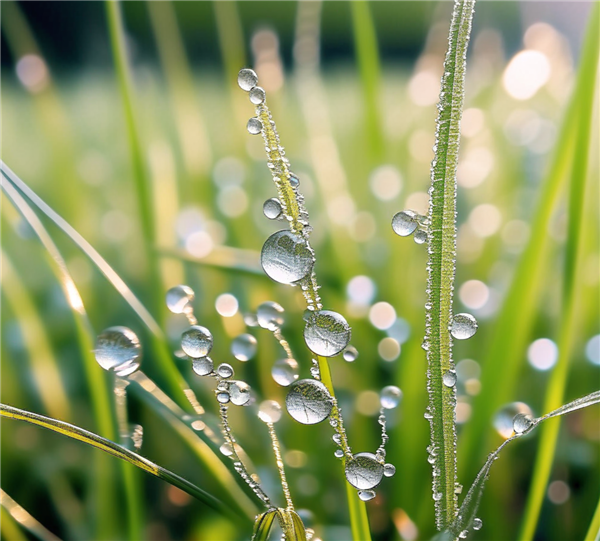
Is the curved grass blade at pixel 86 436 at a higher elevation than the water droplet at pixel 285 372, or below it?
below

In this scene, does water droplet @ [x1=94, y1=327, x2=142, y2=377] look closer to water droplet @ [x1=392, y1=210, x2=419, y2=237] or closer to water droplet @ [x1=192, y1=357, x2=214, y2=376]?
water droplet @ [x1=192, y1=357, x2=214, y2=376]

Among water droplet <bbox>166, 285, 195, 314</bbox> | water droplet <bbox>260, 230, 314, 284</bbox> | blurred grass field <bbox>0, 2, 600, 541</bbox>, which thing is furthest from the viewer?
blurred grass field <bbox>0, 2, 600, 541</bbox>

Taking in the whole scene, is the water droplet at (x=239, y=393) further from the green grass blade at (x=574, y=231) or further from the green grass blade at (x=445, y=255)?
the green grass blade at (x=574, y=231)

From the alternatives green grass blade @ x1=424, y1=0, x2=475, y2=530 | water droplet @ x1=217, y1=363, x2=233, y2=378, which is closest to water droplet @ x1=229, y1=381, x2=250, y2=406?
water droplet @ x1=217, y1=363, x2=233, y2=378

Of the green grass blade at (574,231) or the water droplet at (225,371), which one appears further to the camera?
the green grass blade at (574,231)

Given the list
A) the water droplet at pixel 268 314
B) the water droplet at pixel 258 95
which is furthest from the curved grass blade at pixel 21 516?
the water droplet at pixel 258 95

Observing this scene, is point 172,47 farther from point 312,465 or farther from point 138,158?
point 312,465
